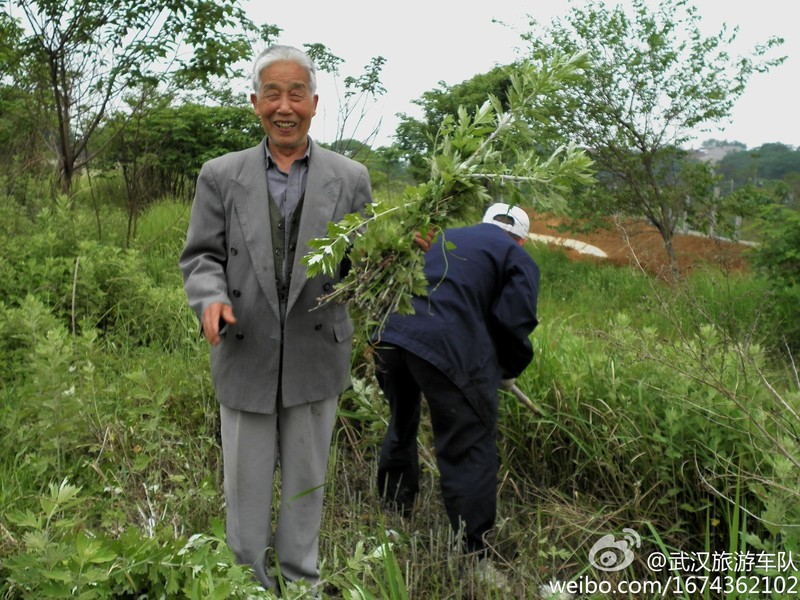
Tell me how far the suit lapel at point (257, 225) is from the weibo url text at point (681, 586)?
1.39 meters

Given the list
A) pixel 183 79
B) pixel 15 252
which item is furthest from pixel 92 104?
pixel 15 252

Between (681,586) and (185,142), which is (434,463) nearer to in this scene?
(681,586)

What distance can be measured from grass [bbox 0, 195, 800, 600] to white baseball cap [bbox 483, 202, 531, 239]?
66 centimetres

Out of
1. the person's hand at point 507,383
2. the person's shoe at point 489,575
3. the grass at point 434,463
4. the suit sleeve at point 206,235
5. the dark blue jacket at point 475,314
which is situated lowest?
the person's shoe at point 489,575

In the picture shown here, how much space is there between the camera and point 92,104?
7934mm

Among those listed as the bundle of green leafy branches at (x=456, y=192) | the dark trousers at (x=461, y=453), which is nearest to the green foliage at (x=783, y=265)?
the dark trousers at (x=461, y=453)

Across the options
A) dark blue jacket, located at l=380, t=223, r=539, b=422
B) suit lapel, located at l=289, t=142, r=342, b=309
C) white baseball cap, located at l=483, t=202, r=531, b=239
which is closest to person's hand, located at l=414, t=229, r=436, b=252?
suit lapel, located at l=289, t=142, r=342, b=309

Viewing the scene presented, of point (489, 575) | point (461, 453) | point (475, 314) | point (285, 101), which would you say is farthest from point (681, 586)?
point (285, 101)

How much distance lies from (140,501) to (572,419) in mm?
2017

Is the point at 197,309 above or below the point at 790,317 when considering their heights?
above

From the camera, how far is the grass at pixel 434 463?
2957 mm

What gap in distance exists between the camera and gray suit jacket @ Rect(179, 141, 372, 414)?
288cm

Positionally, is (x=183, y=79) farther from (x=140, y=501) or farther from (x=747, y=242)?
(x=747, y=242)

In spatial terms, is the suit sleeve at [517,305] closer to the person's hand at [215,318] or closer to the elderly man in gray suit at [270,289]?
the elderly man in gray suit at [270,289]
